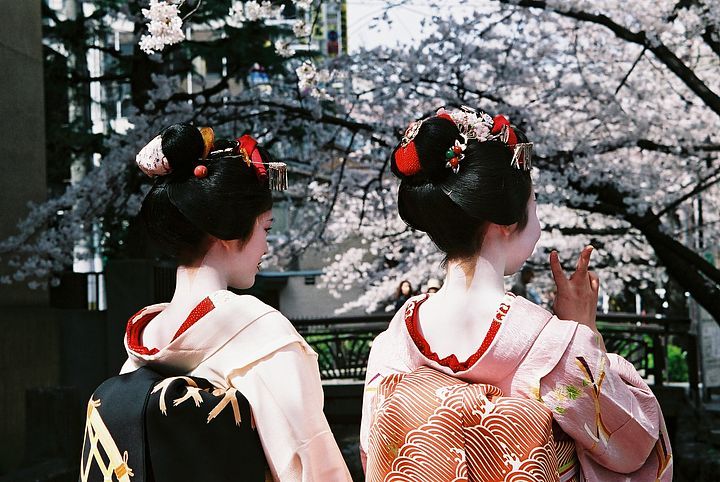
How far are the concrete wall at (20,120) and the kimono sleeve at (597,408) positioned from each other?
822 centimetres

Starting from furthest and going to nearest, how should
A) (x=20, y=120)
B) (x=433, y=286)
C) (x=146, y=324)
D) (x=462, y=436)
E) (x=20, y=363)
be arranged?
(x=20, y=120)
(x=433, y=286)
(x=20, y=363)
(x=146, y=324)
(x=462, y=436)

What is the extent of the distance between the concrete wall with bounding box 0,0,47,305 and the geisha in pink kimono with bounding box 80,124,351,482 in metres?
7.24

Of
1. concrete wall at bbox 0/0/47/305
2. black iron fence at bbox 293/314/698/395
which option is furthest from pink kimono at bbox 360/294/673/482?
black iron fence at bbox 293/314/698/395

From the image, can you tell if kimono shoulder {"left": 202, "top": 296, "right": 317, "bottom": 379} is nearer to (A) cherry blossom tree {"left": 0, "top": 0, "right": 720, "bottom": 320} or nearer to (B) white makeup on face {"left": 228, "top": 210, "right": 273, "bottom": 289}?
(B) white makeup on face {"left": 228, "top": 210, "right": 273, "bottom": 289}

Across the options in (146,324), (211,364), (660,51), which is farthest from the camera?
(660,51)

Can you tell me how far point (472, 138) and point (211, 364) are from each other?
1.09m

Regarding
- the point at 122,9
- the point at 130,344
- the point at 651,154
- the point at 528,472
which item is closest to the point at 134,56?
the point at 122,9

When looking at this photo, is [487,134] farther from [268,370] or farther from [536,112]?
[536,112]

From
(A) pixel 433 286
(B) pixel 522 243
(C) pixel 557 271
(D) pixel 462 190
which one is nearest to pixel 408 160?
(D) pixel 462 190

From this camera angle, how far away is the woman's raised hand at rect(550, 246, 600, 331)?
9.17 feet

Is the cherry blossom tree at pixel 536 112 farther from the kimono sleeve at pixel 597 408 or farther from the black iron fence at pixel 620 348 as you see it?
the kimono sleeve at pixel 597 408

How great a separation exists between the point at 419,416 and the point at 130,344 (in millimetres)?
1052

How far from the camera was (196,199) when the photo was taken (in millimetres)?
2967

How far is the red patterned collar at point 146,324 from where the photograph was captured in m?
2.92
